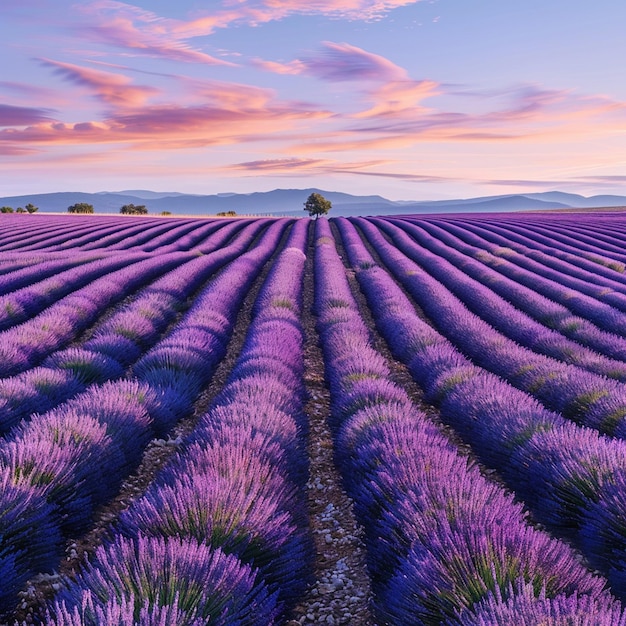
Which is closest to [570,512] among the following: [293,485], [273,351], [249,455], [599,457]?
[599,457]

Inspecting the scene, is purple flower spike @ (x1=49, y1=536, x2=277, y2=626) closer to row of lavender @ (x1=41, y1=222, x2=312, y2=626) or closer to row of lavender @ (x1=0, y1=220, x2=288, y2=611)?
row of lavender @ (x1=41, y1=222, x2=312, y2=626)

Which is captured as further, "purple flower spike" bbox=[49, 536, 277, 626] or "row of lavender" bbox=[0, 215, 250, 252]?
"row of lavender" bbox=[0, 215, 250, 252]

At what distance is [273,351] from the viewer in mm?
6141

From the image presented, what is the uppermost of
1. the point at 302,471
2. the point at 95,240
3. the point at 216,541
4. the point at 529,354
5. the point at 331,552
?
the point at 95,240

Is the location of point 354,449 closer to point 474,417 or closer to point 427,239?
point 474,417

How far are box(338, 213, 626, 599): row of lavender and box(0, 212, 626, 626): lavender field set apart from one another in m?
0.02

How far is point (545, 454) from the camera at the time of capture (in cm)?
353

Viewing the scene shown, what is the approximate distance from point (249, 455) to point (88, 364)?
132 inches

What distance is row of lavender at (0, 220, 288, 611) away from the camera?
107 inches

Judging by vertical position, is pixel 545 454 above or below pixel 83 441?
below

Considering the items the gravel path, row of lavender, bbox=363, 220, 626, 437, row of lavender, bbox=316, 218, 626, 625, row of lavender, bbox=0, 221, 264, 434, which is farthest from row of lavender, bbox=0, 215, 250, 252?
row of lavender, bbox=316, 218, 626, 625

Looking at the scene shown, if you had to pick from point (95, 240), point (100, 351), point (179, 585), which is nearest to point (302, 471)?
point (179, 585)

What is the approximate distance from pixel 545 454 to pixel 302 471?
161 centimetres

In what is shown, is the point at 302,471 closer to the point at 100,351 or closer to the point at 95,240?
the point at 100,351
